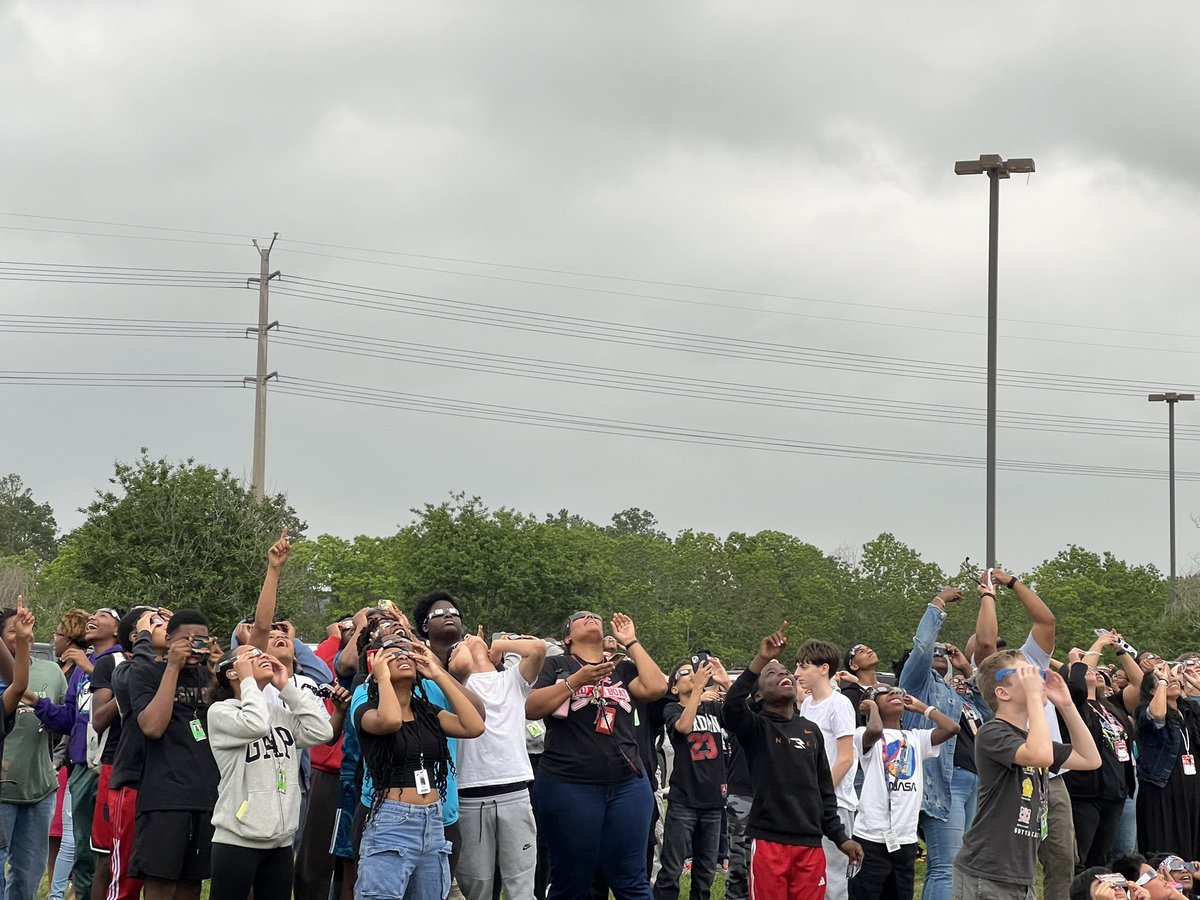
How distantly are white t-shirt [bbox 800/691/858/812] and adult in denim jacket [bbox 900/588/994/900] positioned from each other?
30.7 inches

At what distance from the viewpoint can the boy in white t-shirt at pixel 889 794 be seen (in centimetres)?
889

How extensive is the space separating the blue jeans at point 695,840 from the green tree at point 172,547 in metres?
20.3

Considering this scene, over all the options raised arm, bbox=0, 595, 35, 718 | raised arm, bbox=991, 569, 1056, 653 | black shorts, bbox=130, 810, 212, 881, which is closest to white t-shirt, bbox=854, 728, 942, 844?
raised arm, bbox=991, 569, 1056, 653

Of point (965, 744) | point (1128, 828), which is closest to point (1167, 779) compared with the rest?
point (1128, 828)

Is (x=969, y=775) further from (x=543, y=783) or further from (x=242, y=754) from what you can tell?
(x=242, y=754)

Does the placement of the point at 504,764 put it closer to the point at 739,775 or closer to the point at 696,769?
the point at 696,769

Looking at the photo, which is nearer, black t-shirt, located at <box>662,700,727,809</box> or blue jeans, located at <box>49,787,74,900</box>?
blue jeans, located at <box>49,787,74,900</box>

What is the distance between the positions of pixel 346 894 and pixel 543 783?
1.56 meters

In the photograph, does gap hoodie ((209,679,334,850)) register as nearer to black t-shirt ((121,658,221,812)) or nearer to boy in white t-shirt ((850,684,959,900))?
black t-shirt ((121,658,221,812))

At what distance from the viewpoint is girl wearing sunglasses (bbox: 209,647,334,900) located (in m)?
6.98

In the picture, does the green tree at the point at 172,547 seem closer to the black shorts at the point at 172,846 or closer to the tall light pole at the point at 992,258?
the tall light pole at the point at 992,258

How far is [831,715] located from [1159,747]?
14.3 ft

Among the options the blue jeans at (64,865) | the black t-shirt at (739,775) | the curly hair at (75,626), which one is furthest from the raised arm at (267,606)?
the black t-shirt at (739,775)

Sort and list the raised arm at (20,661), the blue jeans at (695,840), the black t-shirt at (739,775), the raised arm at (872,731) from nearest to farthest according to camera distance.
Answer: the raised arm at (20,661) → the raised arm at (872,731) → the blue jeans at (695,840) → the black t-shirt at (739,775)
